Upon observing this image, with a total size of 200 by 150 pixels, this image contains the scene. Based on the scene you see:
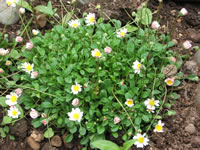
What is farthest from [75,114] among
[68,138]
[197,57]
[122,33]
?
[197,57]

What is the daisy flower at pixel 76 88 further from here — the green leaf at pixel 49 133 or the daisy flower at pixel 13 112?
the daisy flower at pixel 13 112

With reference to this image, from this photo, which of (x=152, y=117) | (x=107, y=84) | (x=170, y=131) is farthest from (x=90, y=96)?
(x=170, y=131)

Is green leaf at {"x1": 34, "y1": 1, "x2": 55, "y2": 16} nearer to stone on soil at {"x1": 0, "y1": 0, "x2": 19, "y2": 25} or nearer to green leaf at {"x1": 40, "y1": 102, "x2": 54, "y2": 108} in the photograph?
stone on soil at {"x1": 0, "y1": 0, "x2": 19, "y2": 25}

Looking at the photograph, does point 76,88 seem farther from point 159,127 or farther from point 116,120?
point 159,127

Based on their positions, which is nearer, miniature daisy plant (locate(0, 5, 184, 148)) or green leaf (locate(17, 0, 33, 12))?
miniature daisy plant (locate(0, 5, 184, 148))

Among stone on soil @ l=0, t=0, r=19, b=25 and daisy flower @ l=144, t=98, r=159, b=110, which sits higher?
stone on soil @ l=0, t=0, r=19, b=25

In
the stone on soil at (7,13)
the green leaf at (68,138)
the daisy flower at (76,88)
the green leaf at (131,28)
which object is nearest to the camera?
the daisy flower at (76,88)

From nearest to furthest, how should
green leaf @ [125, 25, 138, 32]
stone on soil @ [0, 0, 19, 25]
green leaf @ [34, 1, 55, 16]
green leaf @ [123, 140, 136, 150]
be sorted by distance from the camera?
green leaf @ [123, 140, 136, 150] → green leaf @ [125, 25, 138, 32] → green leaf @ [34, 1, 55, 16] → stone on soil @ [0, 0, 19, 25]

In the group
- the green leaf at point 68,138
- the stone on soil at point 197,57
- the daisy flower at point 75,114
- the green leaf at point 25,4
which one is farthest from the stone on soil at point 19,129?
the stone on soil at point 197,57

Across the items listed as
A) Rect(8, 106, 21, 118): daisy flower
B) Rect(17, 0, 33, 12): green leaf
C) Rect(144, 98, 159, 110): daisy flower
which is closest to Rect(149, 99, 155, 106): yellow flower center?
Rect(144, 98, 159, 110): daisy flower

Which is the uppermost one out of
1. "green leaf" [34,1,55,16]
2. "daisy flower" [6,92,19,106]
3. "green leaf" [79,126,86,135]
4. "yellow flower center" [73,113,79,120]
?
"green leaf" [34,1,55,16]

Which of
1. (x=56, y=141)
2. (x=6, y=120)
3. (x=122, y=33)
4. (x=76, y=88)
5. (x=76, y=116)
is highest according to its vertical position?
(x=122, y=33)

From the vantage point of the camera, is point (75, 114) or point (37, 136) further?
point (37, 136)
